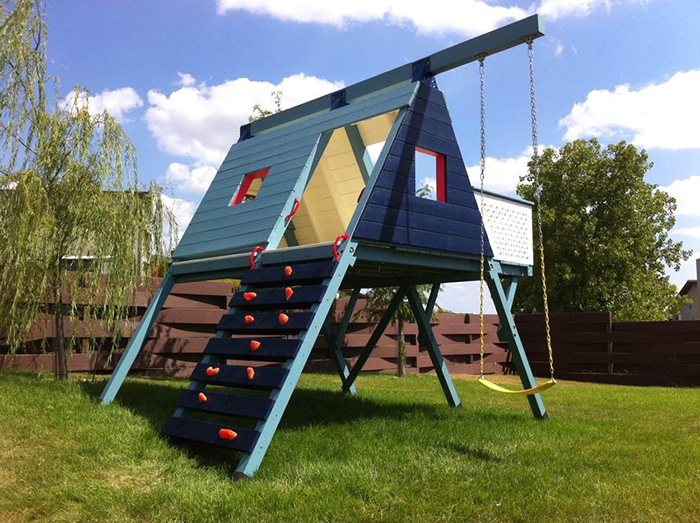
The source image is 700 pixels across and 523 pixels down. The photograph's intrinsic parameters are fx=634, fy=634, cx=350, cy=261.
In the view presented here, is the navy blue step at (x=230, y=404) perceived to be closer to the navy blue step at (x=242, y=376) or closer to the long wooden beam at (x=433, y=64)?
the navy blue step at (x=242, y=376)

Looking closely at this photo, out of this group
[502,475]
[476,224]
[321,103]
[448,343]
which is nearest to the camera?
[502,475]

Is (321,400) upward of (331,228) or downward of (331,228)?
downward

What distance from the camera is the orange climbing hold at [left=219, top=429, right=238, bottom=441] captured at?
194 inches

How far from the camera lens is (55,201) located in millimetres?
8359

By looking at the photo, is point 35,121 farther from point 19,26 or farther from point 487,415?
point 487,415

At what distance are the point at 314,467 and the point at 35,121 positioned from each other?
252 inches

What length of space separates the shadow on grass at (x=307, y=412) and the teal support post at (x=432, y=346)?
→ 30 centimetres

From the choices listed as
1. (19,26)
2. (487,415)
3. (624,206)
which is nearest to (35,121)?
(19,26)

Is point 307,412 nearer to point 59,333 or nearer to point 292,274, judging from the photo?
point 292,274

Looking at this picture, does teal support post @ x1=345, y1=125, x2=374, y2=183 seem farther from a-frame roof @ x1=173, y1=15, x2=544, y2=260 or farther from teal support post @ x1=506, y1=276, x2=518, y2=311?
teal support post @ x1=506, y1=276, x2=518, y2=311

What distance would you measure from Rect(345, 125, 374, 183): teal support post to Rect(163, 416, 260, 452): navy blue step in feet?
14.4

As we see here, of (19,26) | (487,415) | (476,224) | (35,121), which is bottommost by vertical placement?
(487,415)

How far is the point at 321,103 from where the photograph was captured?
8.17m

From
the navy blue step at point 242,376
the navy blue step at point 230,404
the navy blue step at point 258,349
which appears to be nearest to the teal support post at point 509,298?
the navy blue step at point 258,349
